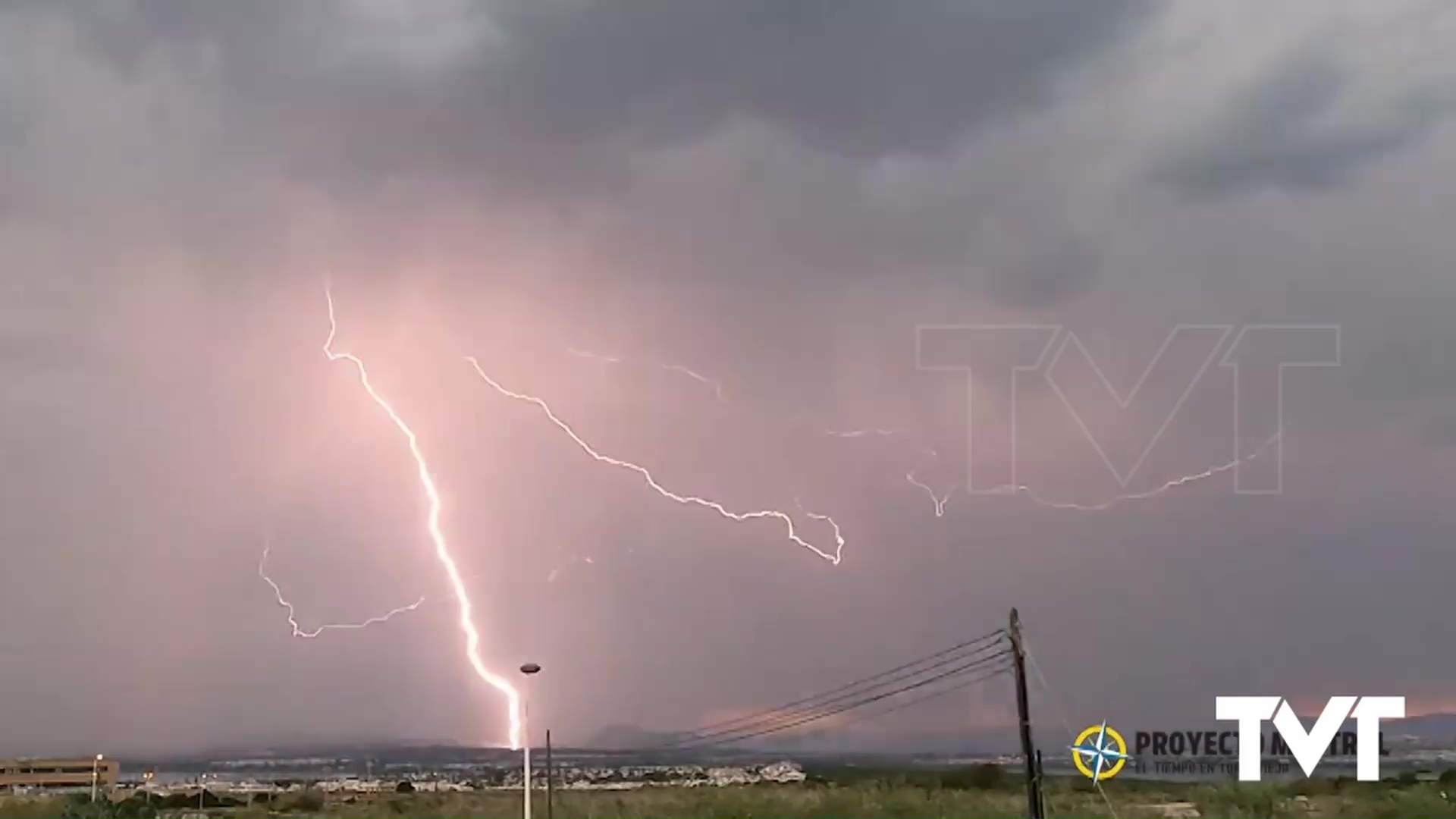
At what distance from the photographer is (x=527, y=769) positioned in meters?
45.1

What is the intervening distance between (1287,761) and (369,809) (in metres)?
54.0

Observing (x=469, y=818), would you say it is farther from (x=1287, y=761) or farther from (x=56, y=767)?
(x=56, y=767)

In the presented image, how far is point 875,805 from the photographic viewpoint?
65812mm

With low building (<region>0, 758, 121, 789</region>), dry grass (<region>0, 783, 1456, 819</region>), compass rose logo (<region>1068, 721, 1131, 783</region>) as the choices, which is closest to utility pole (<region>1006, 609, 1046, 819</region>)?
compass rose logo (<region>1068, 721, 1131, 783</region>)

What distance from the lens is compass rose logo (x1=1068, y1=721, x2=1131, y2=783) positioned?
38000 mm

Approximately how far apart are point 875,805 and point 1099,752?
98.7 ft
